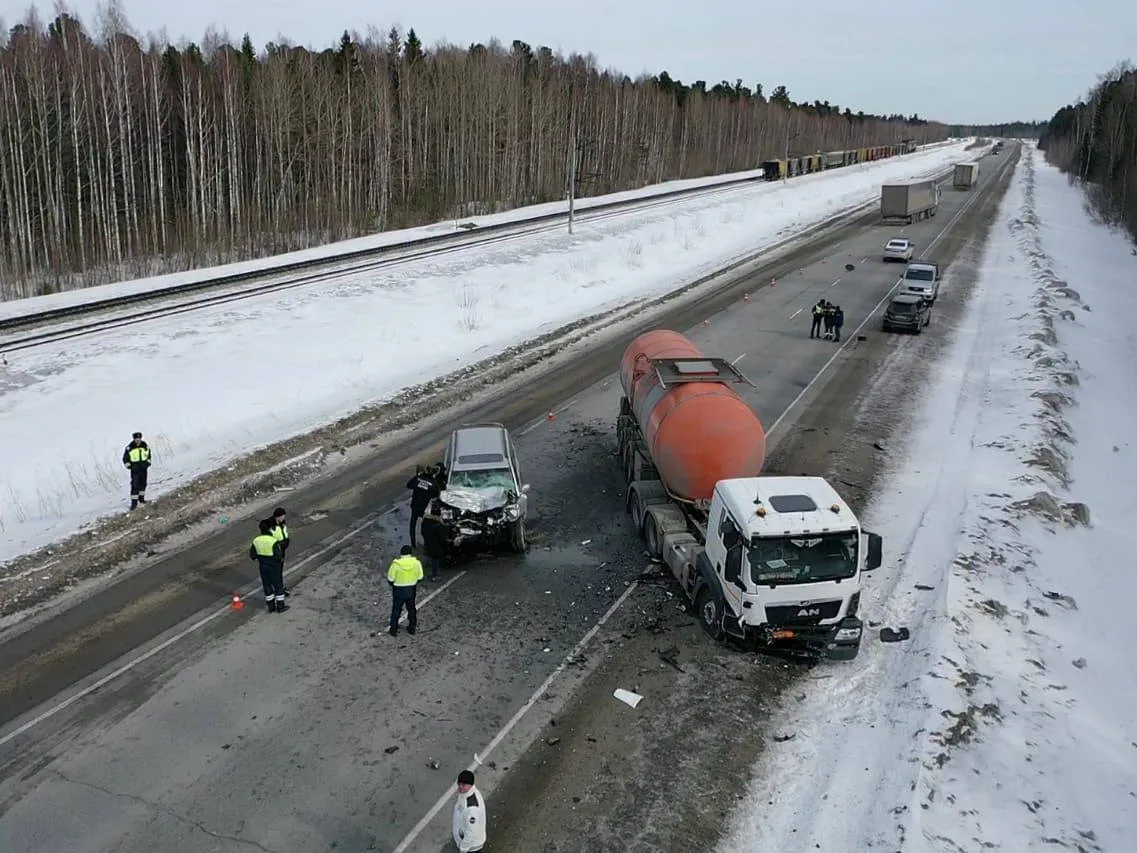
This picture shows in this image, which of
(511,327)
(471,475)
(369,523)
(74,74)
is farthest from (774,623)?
(74,74)

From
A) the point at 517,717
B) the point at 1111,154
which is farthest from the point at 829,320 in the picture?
the point at 1111,154

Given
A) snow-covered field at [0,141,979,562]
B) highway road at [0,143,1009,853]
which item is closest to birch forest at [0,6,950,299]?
snow-covered field at [0,141,979,562]

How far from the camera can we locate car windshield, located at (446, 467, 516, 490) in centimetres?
1572

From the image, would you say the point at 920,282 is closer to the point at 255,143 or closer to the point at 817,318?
the point at 817,318

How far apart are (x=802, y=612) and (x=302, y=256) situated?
141ft

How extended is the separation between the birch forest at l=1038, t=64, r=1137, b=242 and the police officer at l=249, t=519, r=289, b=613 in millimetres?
66723

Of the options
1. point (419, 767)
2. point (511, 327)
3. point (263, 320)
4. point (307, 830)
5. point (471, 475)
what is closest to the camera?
point (307, 830)

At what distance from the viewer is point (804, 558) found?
12.0 meters

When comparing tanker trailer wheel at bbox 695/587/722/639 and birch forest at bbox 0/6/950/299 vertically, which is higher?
birch forest at bbox 0/6/950/299

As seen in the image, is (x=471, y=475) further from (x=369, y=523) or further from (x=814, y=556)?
(x=814, y=556)

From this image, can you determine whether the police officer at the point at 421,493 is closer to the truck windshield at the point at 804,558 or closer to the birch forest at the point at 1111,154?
the truck windshield at the point at 804,558

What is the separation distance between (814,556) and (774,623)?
1168 millimetres

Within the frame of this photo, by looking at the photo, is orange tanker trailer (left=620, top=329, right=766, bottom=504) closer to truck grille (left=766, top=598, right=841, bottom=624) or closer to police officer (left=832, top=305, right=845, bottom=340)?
truck grille (left=766, top=598, right=841, bottom=624)

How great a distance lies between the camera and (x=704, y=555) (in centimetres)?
1388
